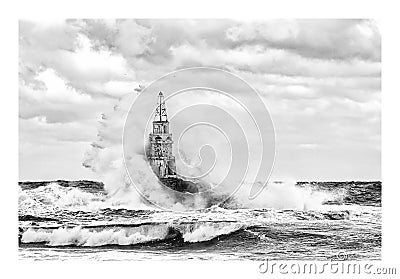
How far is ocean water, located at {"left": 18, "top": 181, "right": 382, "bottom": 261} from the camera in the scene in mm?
5902

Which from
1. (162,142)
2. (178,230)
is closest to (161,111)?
(162,142)

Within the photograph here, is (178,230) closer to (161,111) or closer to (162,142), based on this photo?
(162,142)

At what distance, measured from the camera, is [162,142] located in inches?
231

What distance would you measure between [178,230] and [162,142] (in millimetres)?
644

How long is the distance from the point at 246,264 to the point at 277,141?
2.97 feet

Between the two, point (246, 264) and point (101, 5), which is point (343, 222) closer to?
point (246, 264)

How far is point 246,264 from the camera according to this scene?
19.2 ft

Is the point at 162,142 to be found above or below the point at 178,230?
above

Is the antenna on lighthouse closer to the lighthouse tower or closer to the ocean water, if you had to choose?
the lighthouse tower

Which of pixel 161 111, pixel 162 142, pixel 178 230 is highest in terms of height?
pixel 161 111

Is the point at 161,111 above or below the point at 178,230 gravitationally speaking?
above

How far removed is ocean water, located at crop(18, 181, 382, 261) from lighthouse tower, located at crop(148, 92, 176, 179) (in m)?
0.34

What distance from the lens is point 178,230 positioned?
591cm

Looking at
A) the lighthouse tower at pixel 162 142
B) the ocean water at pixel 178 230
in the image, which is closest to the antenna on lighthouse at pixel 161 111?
the lighthouse tower at pixel 162 142
